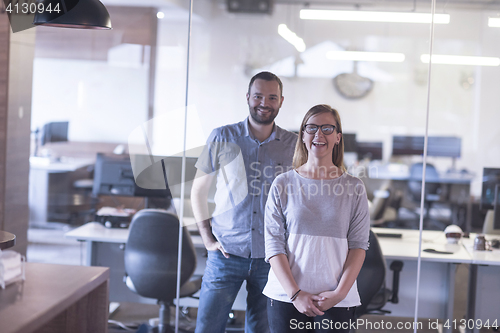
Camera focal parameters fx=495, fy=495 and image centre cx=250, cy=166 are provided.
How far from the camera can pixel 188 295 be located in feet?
10.4

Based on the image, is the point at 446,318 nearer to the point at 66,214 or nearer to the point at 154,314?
the point at 154,314

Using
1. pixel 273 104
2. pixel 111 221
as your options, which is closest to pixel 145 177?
pixel 111 221

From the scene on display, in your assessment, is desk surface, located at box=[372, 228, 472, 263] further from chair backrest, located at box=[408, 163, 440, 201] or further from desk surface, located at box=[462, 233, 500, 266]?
chair backrest, located at box=[408, 163, 440, 201]

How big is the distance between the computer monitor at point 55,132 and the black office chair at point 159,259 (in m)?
1.49

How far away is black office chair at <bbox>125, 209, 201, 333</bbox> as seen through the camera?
319cm

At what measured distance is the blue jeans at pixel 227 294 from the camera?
8.38ft

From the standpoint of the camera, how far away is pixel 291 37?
11.0 feet

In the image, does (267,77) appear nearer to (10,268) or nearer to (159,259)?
(159,259)

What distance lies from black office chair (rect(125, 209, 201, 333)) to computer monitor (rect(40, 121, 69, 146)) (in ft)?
4.88

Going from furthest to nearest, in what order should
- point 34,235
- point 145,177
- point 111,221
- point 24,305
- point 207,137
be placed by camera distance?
point 34,235
point 111,221
point 145,177
point 207,137
point 24,305

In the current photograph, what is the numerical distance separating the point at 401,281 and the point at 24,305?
228 cm

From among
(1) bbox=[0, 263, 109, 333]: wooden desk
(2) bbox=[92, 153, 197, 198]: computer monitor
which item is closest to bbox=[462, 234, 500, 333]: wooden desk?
(2) bbox=[92, 153, 197, 198]: computer monitor

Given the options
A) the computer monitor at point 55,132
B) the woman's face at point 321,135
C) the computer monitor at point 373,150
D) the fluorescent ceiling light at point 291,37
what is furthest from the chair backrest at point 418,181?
the computer monitor at point 55,132

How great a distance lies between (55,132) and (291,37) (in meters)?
2.27
